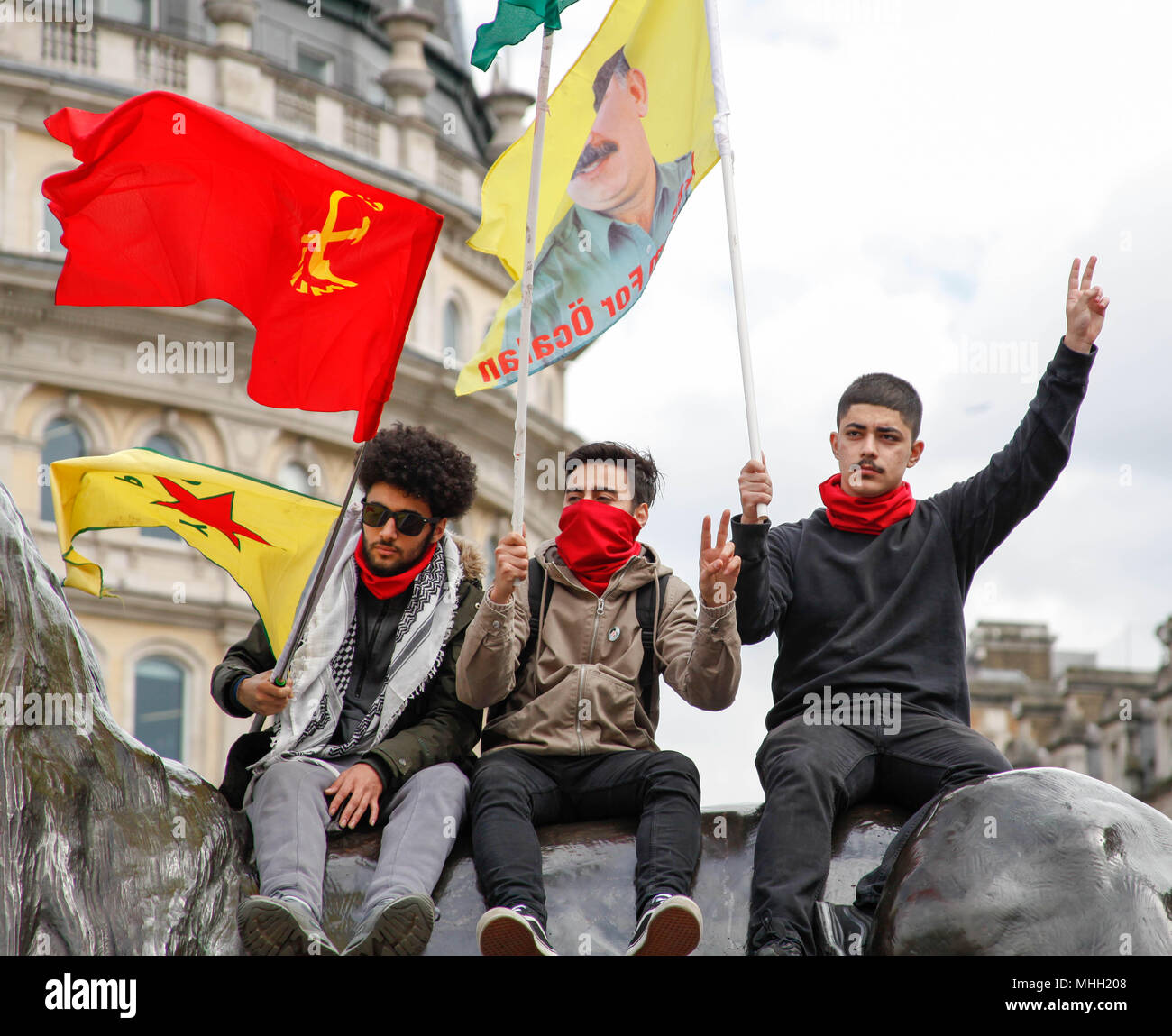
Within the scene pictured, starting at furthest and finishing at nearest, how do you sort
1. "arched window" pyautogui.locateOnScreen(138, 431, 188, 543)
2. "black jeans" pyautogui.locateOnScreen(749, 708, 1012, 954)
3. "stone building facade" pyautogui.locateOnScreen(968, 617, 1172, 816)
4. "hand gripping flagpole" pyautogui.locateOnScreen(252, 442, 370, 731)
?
"stone building facade" pyautogui.locateOnScreen(968, 617, 1172, 816) → "arched window" pyautogui.locateOnScreen(138, 431, 188, 543) → "hand gripping flagpole" pyautogui.locateOnScreen(252, 442, 370, 731) → "black jeans" pyautogui.locateOnScreen(749, 708, 1012, 954)

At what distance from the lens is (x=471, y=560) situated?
6.58m

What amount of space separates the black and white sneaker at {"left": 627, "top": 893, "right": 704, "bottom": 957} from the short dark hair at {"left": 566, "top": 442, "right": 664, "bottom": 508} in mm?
1518

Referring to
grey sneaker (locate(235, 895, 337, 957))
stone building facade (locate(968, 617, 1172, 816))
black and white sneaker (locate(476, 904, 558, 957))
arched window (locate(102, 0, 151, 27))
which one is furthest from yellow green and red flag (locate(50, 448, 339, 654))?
stone building facade (locate(968, 617, 1172, 816))

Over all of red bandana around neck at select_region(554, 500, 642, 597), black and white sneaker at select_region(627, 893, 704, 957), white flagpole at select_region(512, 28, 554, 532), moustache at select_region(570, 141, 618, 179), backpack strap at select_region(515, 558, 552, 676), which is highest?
moustache at select_region(570, 141, 618, 179)

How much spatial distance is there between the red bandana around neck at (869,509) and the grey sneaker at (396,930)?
177 cm

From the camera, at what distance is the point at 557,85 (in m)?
7.96

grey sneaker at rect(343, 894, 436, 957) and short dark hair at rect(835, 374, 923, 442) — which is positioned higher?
short dark hair at rect(835, 374, 923, 442)

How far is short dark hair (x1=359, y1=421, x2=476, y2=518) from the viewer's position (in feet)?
21.1

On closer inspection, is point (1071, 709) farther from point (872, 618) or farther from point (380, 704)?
point (380, 704)

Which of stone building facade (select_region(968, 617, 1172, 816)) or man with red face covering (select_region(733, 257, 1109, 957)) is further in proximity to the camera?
stone building facade (select_region(968, 617, 1172, 816))

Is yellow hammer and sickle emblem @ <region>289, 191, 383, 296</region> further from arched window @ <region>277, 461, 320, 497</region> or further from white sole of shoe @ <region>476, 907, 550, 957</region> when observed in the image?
arched window @ <region>277, 461, 320, 497</region>

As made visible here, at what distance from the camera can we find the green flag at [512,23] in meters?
6.93

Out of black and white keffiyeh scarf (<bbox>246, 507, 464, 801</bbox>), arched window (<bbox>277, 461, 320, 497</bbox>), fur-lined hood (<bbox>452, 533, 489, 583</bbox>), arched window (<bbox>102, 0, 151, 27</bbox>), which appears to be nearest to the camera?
black and white keffiyeh scarf (<bbox>246, 507, 464, 801</bbox>)

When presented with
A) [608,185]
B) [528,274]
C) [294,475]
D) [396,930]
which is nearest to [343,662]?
[396,930]
